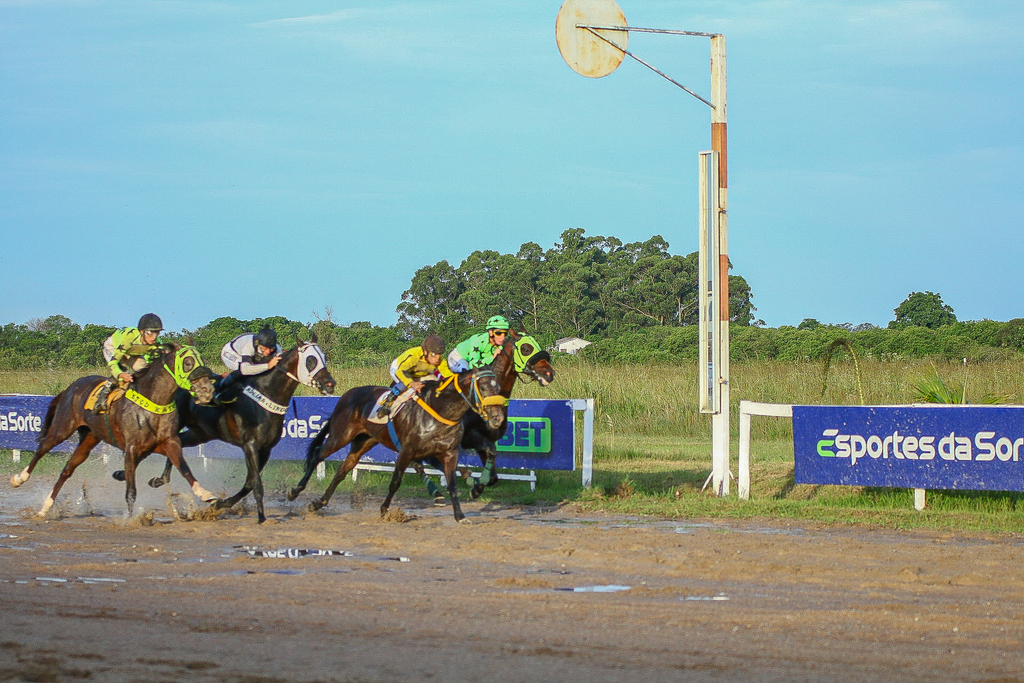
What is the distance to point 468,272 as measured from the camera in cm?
5188

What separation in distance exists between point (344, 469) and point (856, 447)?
5.93 meters

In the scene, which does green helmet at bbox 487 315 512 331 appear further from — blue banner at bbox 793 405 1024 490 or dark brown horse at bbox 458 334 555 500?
blue banner at bbox 793 405 1024 490

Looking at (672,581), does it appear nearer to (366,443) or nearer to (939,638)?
(939,638)

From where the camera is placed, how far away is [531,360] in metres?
12.5

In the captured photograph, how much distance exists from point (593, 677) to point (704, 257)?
931 centimetres

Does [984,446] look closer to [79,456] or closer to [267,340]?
[267,340]

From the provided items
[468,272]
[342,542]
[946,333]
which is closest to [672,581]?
Answer: [342,542]

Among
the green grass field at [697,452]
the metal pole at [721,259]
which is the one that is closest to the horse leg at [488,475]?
the green grass field at [697,452]

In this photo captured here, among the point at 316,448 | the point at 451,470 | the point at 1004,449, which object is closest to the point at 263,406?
the point at 316,448

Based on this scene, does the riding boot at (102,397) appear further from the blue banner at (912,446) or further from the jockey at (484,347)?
the blue banner at (912,446)

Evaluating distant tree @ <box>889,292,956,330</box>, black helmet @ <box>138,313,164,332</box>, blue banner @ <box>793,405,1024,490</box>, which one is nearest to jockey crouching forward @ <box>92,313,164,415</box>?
black helmet @ <box>138,313,164,332</box>

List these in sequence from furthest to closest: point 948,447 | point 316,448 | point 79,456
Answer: point 316,448, point 79,456, point 948,447

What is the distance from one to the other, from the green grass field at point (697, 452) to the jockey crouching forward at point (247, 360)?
11.7ft

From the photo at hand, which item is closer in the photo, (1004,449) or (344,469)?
(1004,449)
